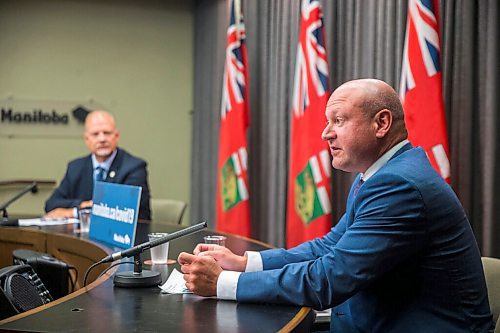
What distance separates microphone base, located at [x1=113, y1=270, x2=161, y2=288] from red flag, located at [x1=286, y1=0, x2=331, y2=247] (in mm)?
2115

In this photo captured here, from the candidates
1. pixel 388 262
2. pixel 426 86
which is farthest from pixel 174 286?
pixel 426 86

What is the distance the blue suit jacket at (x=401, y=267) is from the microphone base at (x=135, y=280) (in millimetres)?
343

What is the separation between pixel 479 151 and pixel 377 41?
101 cm

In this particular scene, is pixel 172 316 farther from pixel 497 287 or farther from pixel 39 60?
pixel 39 60

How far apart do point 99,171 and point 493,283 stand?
2.81 meters

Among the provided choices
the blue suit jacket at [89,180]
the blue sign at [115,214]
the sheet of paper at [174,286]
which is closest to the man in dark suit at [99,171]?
the blue suit jacket at [89,180]

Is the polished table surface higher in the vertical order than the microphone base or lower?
lower

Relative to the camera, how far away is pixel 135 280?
6.63 ft

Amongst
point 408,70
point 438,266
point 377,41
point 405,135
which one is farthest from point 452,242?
point 377,41

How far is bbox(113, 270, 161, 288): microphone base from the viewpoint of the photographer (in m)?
2.02

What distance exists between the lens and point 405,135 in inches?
77.6

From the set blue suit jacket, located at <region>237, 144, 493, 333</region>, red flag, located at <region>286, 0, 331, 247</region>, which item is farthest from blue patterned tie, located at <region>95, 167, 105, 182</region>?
blue suit jacket, located at <region>237, 144, 493, 333</region>

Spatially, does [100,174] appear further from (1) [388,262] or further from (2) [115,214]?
(1) [388,262]

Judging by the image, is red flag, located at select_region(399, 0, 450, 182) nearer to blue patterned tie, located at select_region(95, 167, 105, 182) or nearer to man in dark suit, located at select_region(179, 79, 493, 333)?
man in dark suit, located at select_region(179, 79, 493, 333)
